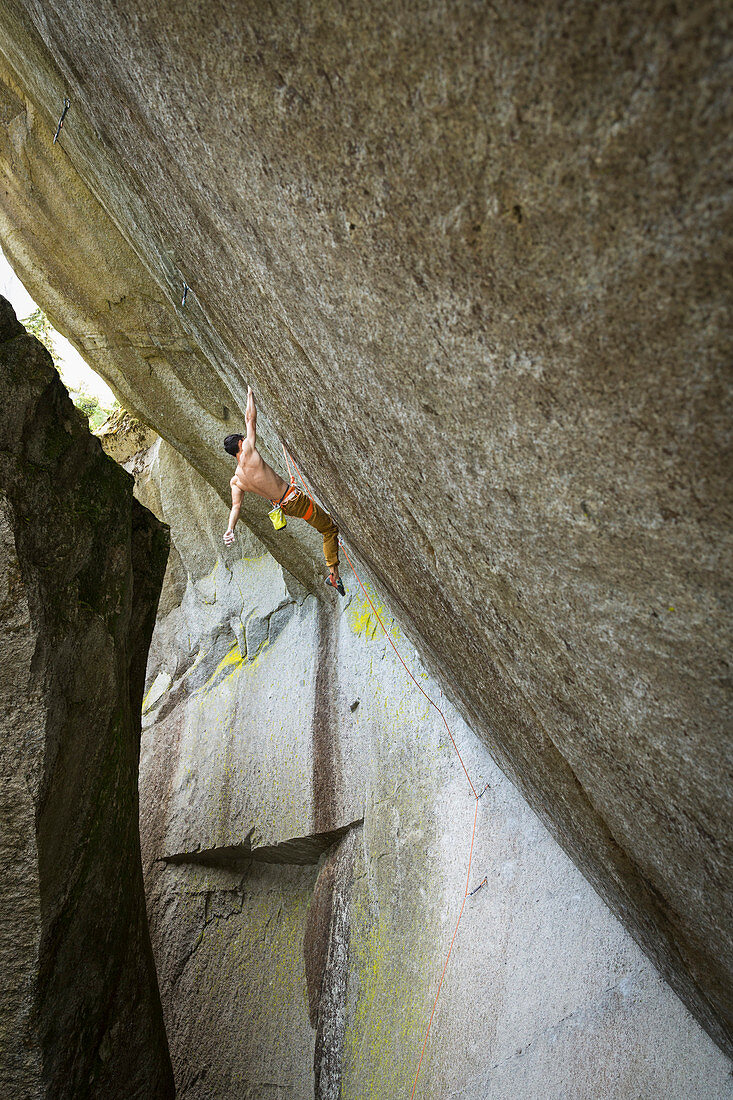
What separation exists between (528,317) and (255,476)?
365 centimetres

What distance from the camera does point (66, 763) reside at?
9.28 ft

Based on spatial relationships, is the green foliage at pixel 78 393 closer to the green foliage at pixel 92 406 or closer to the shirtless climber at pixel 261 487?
the green foliage at pixel 92 406

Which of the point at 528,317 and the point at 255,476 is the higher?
the point at 255,476

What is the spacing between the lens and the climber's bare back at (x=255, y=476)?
443cm

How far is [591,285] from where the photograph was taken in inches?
34.7

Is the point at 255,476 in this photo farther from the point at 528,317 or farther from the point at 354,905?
the point at 528,317

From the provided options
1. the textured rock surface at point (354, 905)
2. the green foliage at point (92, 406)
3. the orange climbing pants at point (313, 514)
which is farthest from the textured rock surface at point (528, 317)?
the green foliage at point (92, 406)

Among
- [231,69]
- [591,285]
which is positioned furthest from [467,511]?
[231,69]

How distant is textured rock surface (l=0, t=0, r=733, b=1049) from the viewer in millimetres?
778

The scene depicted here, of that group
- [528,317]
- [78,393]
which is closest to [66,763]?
[528,317]

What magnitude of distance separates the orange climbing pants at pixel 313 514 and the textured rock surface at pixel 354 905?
2.33 feet

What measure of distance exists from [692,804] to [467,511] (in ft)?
2.65

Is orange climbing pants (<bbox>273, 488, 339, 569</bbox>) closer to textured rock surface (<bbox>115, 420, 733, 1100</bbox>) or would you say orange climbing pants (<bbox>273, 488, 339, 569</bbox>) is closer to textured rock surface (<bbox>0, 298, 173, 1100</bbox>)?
textured rock surface (<bbox>115, 420, 733, 1100</bbox>)

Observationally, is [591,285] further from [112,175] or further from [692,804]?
[112,175]
